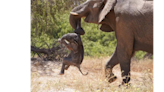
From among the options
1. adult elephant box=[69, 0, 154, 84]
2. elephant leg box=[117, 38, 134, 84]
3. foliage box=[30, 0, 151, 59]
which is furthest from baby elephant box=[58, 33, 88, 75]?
foliage box=[30, 0, 151, 59]

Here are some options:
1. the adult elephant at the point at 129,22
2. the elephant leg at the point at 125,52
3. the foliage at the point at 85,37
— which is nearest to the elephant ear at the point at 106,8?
the adult elephant at the point at 129,22

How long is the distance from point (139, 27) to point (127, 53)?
1.79 feet

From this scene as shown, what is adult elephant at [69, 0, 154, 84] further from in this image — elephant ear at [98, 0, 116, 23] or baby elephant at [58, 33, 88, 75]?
baby elephant at [58, 33, 88, 75]

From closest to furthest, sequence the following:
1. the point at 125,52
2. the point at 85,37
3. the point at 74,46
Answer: the point at 125,52 < the point at 74,46 < the point at 85,37

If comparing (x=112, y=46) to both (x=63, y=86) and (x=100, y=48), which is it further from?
(x=63, y=86)

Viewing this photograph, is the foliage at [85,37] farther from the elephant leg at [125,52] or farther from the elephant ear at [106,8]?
the elephant leg at [125,52]

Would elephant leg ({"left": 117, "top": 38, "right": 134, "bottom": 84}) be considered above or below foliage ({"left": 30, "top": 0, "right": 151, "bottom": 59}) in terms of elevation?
above

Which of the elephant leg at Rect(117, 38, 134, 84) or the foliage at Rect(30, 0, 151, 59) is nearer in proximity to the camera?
the elephant leg at Rect(117, 38, 134, 84)

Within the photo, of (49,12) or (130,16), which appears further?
(49,12)

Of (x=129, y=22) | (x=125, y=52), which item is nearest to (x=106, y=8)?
(x=129, y=22)

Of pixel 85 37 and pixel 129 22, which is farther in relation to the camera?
pixel 85 37

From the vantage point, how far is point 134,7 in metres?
3.11

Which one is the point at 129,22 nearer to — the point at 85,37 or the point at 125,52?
the point at 125,52
